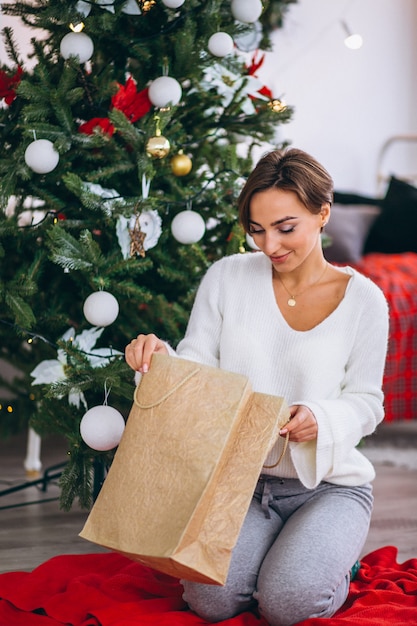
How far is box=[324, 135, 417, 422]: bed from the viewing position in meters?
2.80

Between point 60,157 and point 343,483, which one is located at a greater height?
point 60,157

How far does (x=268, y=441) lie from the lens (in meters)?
1.26

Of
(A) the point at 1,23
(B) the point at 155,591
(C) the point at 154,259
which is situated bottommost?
(B) the point at 155,591

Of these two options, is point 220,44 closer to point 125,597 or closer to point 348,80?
A: point 125,597

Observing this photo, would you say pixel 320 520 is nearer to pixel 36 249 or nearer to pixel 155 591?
pixel 155 591

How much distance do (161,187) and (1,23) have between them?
1293 millimetres

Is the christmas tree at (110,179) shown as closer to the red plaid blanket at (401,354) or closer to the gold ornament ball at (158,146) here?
the gold ornament ball at (158,146)

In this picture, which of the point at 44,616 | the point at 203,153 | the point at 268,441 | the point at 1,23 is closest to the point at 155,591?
the point at 44,616

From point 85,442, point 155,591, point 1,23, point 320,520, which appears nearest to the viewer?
point 320,520

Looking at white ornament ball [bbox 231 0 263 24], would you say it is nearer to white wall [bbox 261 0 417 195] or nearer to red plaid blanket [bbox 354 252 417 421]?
red plaid blanket [bbox 354 252 417 421]

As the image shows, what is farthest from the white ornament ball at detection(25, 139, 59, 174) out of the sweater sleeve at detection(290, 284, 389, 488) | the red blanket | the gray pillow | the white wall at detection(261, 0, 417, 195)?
the white wall at detection(261, 0, 417, 195)

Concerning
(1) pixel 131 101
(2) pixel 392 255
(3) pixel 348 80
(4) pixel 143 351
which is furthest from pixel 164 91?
(3) pixel 348 80

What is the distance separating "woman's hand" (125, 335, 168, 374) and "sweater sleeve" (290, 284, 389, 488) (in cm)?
27

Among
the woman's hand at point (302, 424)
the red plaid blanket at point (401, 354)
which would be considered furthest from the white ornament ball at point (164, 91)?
the red plaid blanket at point (401, 354)
